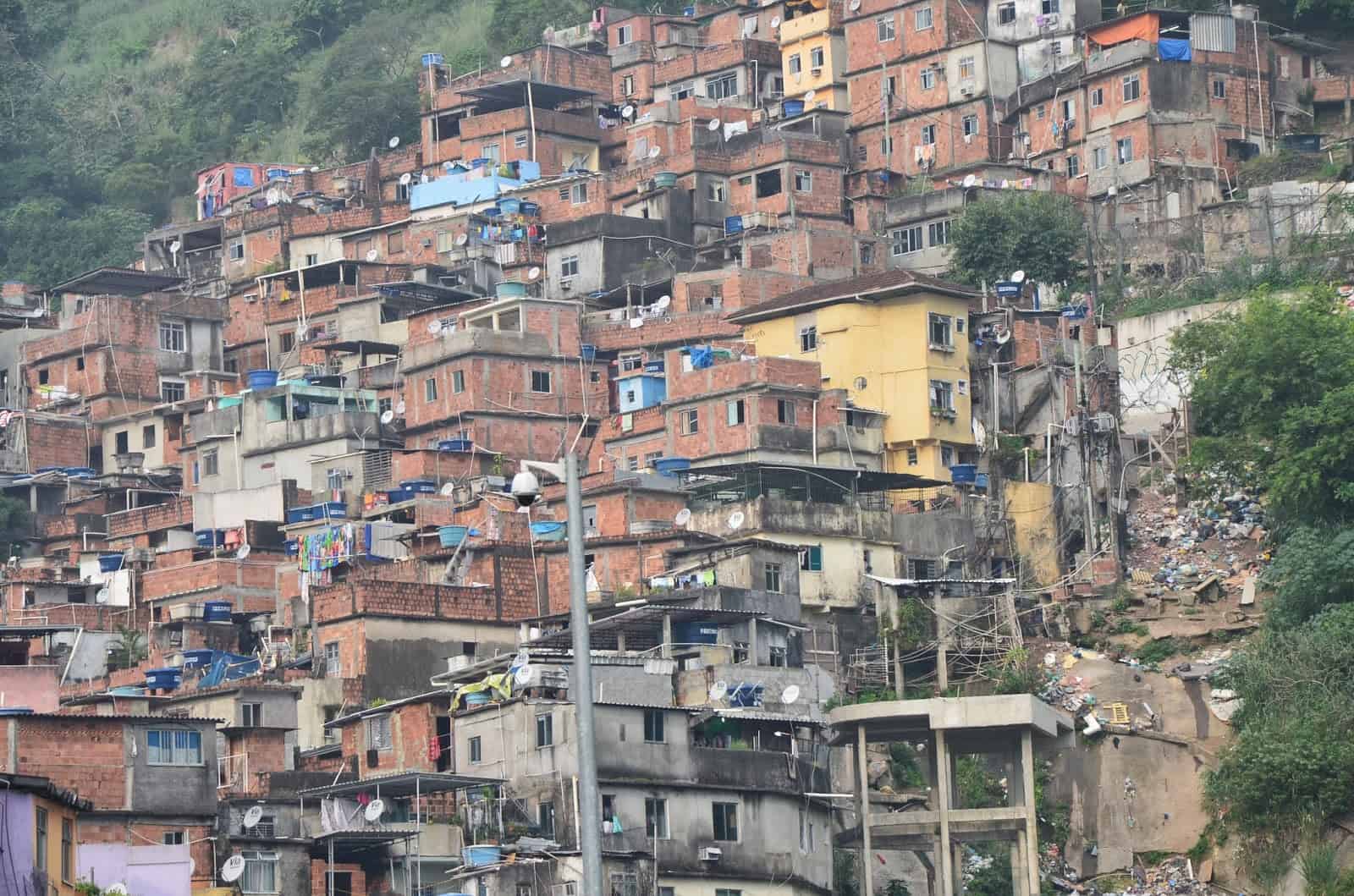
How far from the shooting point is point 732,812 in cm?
4472

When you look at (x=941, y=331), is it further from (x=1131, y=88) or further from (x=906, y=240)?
(x=1131, y=88)

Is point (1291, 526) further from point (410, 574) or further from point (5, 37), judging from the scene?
point (5, 37)

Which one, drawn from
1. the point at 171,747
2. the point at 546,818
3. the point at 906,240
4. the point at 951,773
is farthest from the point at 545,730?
the point at 906,240

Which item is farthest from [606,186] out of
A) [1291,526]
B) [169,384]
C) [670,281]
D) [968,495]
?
[1291,526]

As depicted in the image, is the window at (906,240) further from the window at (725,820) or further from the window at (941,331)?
the window at (725,820)

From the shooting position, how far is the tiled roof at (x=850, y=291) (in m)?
60.3

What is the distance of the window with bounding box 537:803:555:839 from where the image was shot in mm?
43188

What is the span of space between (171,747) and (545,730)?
20.4ft

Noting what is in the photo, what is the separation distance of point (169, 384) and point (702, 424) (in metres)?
20.7

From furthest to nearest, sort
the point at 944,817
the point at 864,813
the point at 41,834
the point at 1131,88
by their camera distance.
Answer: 1. the point at 1131,88
2. the point at 864,813
3. the point at 944,817
4. the point at 41,834

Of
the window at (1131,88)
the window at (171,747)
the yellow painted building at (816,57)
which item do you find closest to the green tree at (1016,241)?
the window at (1131,88)

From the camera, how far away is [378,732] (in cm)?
4800

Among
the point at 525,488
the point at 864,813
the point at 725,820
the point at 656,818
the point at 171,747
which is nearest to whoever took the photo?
the point at 525,488

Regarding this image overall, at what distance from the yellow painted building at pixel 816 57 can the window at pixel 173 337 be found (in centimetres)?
1830
